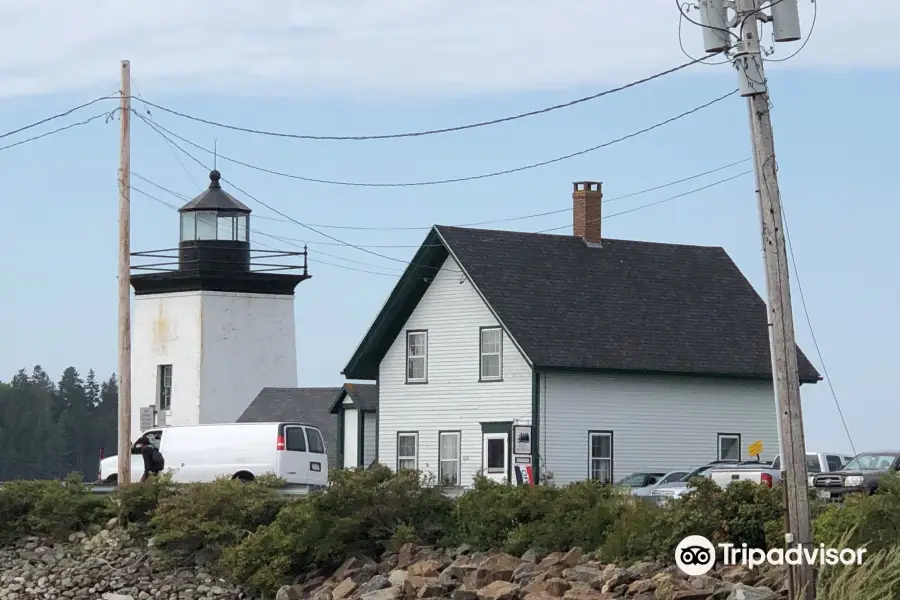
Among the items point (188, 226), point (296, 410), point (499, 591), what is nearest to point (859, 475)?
point (499, 591)

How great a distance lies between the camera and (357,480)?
26969 mm

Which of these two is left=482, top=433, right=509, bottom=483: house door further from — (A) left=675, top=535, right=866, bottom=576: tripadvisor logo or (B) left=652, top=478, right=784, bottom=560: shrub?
(A) left=675, top=535, right=866, bottom=576: tripadvisor logo

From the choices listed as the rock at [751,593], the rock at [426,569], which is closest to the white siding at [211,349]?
the rock at [426,569]

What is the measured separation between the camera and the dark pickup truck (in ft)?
98.9

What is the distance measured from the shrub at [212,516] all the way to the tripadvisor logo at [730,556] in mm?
9025

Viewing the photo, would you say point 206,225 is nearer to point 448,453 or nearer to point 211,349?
point 211,349

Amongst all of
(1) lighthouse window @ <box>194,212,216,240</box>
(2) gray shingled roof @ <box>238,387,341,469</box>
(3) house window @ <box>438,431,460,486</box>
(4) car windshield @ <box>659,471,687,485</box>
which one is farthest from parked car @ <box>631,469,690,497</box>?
(1) lighthouse window @ <box>194,212,216,240</box>

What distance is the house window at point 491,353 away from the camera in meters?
39.8

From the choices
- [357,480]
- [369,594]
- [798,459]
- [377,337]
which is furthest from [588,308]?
[798,459]

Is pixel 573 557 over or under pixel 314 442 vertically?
under

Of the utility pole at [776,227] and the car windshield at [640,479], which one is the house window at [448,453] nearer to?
the car windshield at [640,479]

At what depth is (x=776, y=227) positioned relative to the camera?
18.8 meters

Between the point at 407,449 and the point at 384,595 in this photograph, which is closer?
the point at 384,595

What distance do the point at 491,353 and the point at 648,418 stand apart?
4.27m
